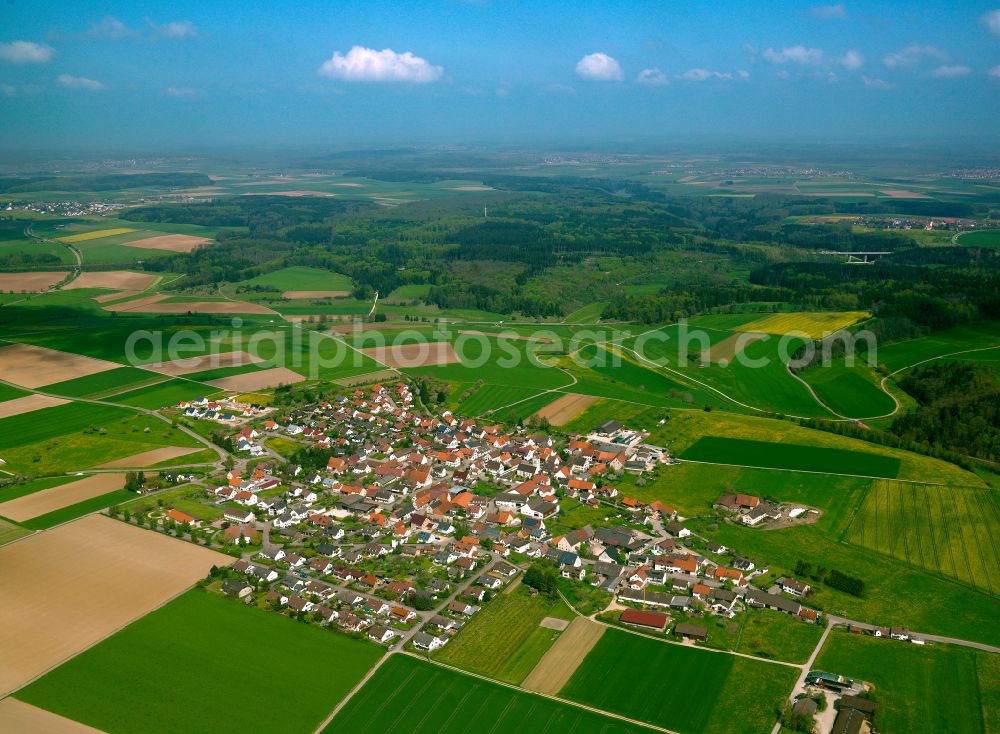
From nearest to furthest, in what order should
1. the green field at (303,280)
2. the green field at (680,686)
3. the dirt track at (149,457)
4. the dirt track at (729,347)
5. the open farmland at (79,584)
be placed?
the green field at (680,686) < the open farmland at (79,584) < the dirt track at (149,457) < the dirt track at (729,347) < the green field at (303,280)

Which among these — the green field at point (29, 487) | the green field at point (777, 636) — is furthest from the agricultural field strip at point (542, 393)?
the green field at point (777, 636)

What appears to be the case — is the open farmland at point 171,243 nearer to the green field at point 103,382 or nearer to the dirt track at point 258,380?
the green field at point 103,382

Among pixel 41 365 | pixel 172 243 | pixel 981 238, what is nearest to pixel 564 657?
pixel 41 365

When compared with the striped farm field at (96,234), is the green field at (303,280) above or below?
below

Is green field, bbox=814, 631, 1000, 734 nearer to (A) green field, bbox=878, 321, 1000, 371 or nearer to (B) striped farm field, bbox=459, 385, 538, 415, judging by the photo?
(B) striped farm field, bbox=459, 385, 538, 415

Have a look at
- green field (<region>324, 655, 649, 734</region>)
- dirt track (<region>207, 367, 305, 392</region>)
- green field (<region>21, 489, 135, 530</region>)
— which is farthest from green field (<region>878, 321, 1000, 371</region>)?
green field (<region>21, 489, 135, 530</region>)

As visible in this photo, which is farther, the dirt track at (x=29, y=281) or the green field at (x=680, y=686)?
the dirt track at (x=29, y=281)

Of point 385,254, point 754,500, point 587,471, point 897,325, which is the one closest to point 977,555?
point 754,500
